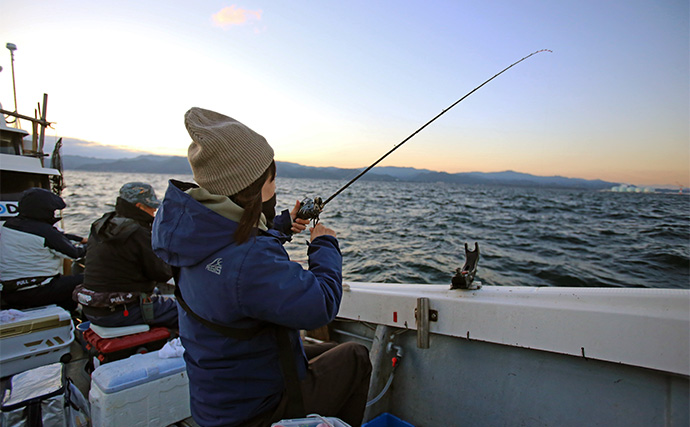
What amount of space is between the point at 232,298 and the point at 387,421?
2041mm

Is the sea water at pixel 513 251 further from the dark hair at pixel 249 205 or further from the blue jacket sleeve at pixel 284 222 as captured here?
the dark hair at pixel 249 205

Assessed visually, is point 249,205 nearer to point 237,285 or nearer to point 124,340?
point 237,285

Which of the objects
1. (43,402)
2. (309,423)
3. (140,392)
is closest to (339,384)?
(309,423)

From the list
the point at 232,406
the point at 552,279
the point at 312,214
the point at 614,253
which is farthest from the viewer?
the point at 614,253

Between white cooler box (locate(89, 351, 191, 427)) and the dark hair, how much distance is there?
1.79 meters

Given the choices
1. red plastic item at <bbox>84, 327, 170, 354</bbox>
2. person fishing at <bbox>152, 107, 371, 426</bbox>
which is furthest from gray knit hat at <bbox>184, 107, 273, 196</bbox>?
red plastic item at <bbox>84, 327, 170, 354</bbox>

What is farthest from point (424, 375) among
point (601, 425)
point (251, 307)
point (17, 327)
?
point (17, 327)

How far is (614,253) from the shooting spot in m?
9.84

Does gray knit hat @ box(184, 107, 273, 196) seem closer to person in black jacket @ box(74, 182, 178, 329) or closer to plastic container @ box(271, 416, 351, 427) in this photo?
plastic container @ box(271, 416, 351, 427)

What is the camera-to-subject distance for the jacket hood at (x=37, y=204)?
3973 millimetres

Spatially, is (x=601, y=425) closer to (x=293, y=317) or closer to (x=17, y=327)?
(x=293, y=317)

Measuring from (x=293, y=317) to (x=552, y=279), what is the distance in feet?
24.7

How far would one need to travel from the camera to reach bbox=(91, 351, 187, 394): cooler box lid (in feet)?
7.32

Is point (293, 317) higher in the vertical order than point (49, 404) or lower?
higher
